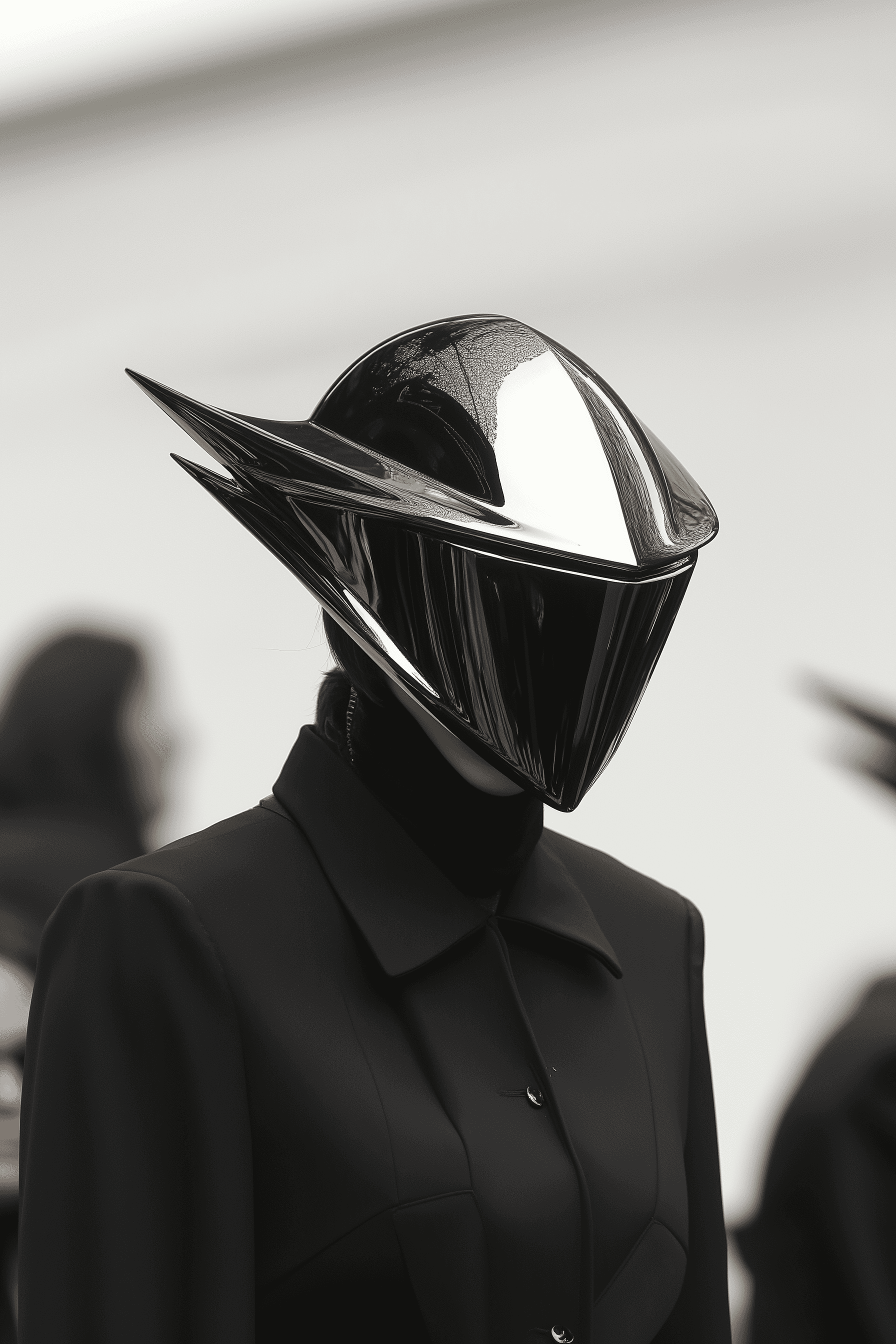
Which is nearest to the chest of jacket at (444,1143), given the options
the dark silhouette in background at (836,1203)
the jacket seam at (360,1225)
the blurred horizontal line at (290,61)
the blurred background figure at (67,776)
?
the jacket seam at (360,1225)

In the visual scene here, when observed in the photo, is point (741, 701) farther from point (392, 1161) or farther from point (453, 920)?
point (392, 1161)

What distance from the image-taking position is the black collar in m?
0.67

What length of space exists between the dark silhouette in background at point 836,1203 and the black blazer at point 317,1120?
2.39 ft

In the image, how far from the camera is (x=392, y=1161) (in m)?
0.60

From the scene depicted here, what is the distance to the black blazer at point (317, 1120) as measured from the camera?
591mm

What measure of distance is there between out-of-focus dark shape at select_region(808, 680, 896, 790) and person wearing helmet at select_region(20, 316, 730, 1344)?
0.78 metres

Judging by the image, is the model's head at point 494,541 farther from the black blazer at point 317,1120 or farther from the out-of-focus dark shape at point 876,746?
the out-of-focus dark shape at point 876,746

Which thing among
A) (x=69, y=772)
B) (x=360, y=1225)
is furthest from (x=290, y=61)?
(x=360, y=1225)

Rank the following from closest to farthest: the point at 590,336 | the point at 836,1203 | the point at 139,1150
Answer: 1. the point at 139,1150
2. the point at 836,1203
3. the point at 590,336

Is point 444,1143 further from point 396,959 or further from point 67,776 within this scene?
point 67,776

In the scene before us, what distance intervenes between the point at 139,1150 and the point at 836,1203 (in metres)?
0.97

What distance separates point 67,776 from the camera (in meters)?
1.79

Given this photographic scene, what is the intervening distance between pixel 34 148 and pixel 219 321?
1.24 feet

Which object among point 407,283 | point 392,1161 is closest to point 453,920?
point 392,1161
